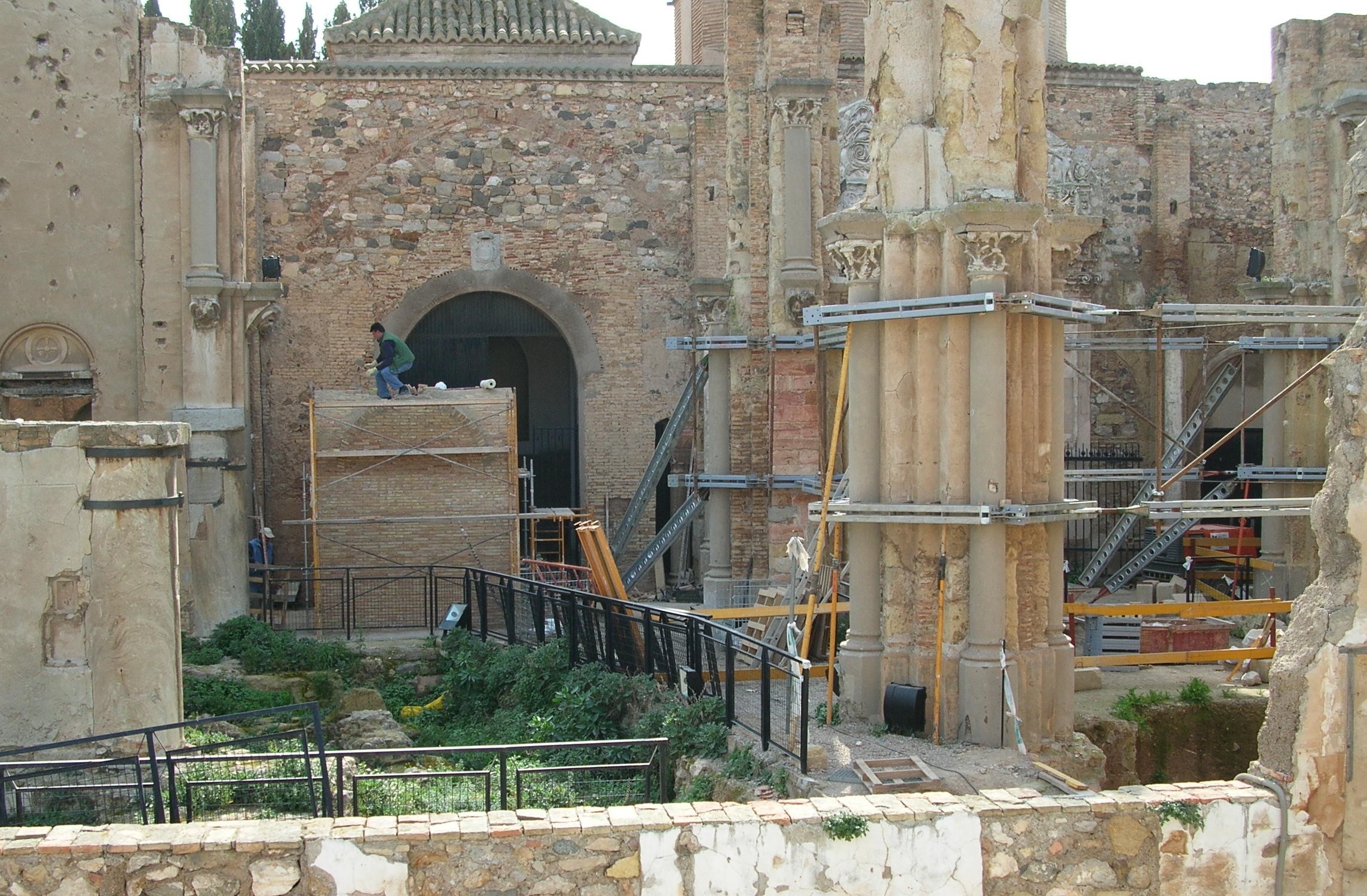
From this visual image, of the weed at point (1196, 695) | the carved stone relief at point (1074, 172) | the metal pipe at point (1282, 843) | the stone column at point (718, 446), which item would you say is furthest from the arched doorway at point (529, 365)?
the metal pipe at point (1282, 843)

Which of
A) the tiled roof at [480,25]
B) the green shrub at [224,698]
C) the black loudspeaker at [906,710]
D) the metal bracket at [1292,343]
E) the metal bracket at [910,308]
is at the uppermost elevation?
the tiled roof at [480,25]

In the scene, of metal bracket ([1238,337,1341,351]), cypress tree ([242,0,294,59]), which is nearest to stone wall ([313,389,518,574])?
metal bracket ([1238,337,1341,351])

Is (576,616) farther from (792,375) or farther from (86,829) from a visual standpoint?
(86,829)

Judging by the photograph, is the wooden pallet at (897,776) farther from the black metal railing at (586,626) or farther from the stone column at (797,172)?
the stone column at (797,172)

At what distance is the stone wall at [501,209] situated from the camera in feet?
69.3

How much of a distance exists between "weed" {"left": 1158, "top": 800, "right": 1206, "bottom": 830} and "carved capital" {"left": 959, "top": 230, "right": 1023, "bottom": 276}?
4.30 meters

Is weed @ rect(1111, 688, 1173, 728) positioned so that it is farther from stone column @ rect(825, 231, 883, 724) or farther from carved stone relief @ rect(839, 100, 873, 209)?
carved stone relief @ rect(839, 100, 873, 209)

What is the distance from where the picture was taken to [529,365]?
84.5 feet

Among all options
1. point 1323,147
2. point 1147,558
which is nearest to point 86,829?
point 1147,558

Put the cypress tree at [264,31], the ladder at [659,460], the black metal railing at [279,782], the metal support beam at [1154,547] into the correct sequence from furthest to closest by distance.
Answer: the cypress tree at [264,31], the ladder at [659,460], the metal support beam at [1154,547], the black metal railing at [279,782]

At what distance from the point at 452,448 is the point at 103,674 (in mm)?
8396

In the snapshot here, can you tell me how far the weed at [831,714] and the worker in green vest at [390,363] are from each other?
8.86m

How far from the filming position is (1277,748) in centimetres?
629

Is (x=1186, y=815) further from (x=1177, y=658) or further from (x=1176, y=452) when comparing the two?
(x=1176, y=452)
